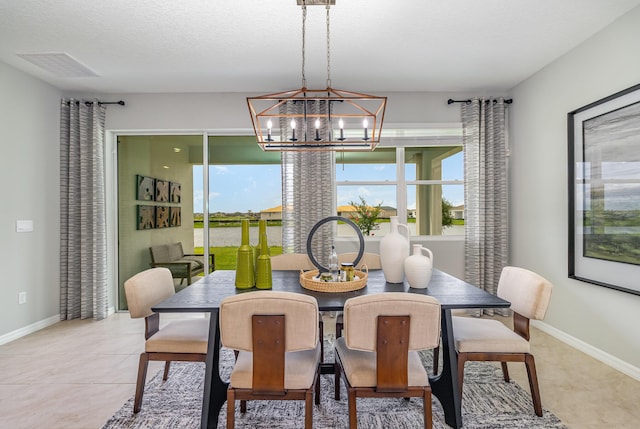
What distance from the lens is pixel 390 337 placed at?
1.59 metres

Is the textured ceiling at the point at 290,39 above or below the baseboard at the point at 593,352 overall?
above

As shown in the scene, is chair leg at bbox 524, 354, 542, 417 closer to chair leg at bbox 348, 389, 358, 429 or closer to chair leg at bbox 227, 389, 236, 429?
chair leg at bbox 348, 389, 358, 429

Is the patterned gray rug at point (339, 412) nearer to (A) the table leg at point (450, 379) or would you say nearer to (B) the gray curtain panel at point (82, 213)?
(A) the table leg at point (450, 379)

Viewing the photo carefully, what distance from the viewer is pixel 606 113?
2.82 metres

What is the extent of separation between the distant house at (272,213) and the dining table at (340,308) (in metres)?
2.04

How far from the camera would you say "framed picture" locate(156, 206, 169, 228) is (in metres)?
4.41

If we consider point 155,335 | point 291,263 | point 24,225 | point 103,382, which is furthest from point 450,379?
point 24,225

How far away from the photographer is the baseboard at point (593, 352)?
2.63 m

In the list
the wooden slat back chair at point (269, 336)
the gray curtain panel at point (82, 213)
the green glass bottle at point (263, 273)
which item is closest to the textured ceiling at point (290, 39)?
the gray curtain panel at point (82, 213)

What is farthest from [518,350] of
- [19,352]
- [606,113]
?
[19,352]

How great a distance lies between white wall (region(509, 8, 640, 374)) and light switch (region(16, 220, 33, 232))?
16.9 feet

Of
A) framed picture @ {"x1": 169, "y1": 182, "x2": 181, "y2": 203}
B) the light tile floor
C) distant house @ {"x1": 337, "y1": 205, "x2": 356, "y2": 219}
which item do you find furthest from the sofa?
distant house @ {"x1": 337, "y1": 205, "x2": 356, "y2": 219}

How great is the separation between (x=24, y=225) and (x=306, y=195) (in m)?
2.85

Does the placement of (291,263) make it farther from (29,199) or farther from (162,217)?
(29,199)
